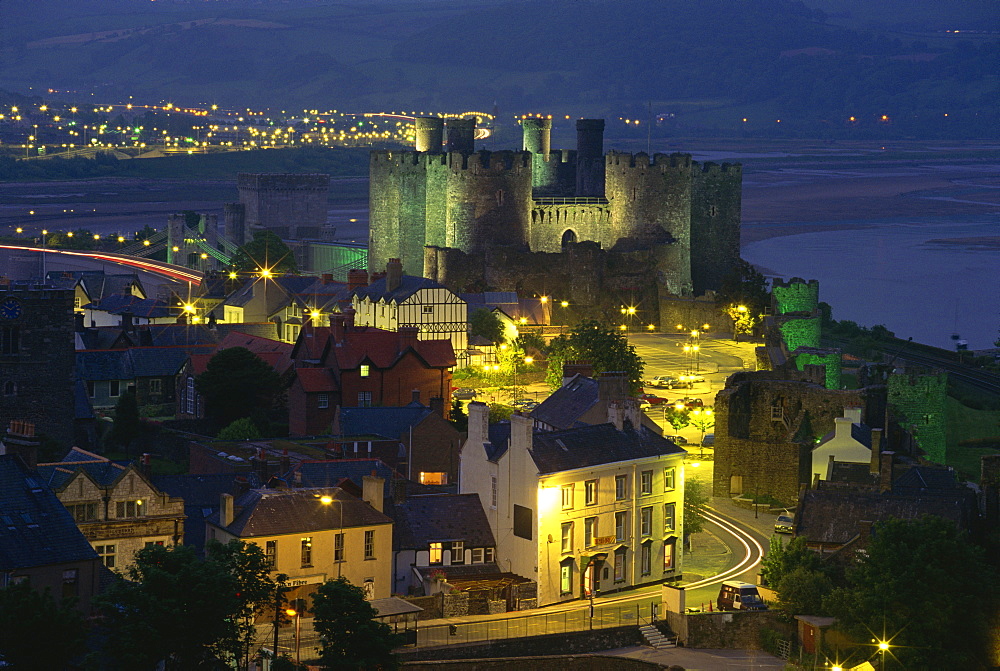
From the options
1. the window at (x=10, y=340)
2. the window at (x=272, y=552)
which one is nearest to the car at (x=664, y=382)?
the window at (x=10, y=340)

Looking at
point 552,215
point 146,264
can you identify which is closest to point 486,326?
point 552,215

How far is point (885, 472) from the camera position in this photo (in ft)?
156

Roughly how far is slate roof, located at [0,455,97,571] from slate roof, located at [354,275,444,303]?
3843cm

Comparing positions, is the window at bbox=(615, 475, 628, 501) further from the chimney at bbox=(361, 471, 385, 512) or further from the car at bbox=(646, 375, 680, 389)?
the car at bbox=(646, 375, 680, 389)

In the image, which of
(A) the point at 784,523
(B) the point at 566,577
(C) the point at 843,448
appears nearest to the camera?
(B) the point at 566,577

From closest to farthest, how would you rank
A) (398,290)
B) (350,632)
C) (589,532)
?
(350,632) → (589,532) → (398,290)

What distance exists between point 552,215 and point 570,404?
4173cm

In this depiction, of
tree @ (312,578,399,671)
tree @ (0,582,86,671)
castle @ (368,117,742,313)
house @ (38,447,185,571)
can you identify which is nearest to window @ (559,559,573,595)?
tree @ (312,578,399,671)

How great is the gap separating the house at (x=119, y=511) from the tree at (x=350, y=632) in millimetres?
6154

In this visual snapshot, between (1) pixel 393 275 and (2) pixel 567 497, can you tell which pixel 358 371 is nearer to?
(1) pixel 393 275

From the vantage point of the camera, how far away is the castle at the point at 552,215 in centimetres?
8831

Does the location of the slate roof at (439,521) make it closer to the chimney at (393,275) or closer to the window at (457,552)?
the window at (457,552)

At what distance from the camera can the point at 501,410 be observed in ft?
204

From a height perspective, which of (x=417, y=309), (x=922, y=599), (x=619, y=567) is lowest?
(x=619, y=567)
